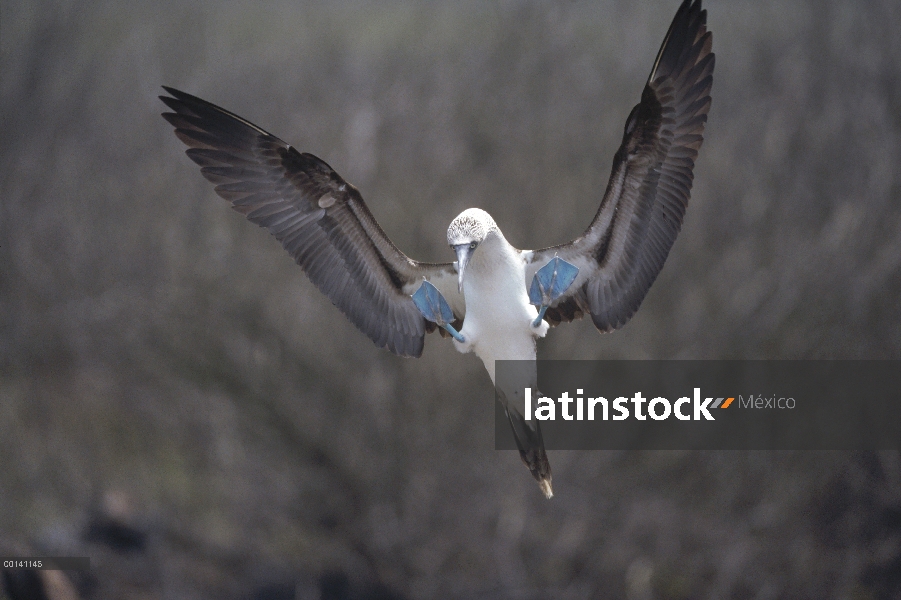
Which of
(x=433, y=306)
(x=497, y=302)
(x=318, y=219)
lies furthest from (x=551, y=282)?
(x=318, y=219)

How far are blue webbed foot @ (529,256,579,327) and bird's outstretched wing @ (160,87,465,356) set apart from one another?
0.19 meters

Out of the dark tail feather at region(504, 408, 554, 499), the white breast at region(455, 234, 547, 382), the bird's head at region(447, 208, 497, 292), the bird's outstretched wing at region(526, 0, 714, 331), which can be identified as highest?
the bird's outstretched wing at region(526, 0, 714, 331)

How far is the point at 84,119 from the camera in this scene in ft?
10.3

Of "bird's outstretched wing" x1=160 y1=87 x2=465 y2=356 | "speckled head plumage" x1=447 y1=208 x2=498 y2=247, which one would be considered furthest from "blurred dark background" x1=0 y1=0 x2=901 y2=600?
"speckled head plumage" x1=447 y1=208 x2=498 y2=247

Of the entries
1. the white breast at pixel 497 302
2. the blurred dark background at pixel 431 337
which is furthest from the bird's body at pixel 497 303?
the blurred dark background at pixel 431 337

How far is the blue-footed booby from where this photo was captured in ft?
4.37

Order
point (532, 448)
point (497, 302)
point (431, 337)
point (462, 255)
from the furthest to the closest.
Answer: point (431, 337), point (532, 448), point (497, 302), point (462, 255)

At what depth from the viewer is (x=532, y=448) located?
1436 mm

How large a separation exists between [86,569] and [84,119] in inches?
69.1

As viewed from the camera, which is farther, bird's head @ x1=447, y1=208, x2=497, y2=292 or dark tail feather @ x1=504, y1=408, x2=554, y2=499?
dark tail feather @ x1=504, y1=408, x2=554, y2=499

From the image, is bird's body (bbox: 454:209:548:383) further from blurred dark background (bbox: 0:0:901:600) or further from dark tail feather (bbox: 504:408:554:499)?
blurred dark background (bbox: 0:0:901:600)

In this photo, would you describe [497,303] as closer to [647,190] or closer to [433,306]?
[433,306]

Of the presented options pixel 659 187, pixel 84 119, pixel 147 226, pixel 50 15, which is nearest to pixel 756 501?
pixel 659 187

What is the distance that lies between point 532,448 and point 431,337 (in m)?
1.69
